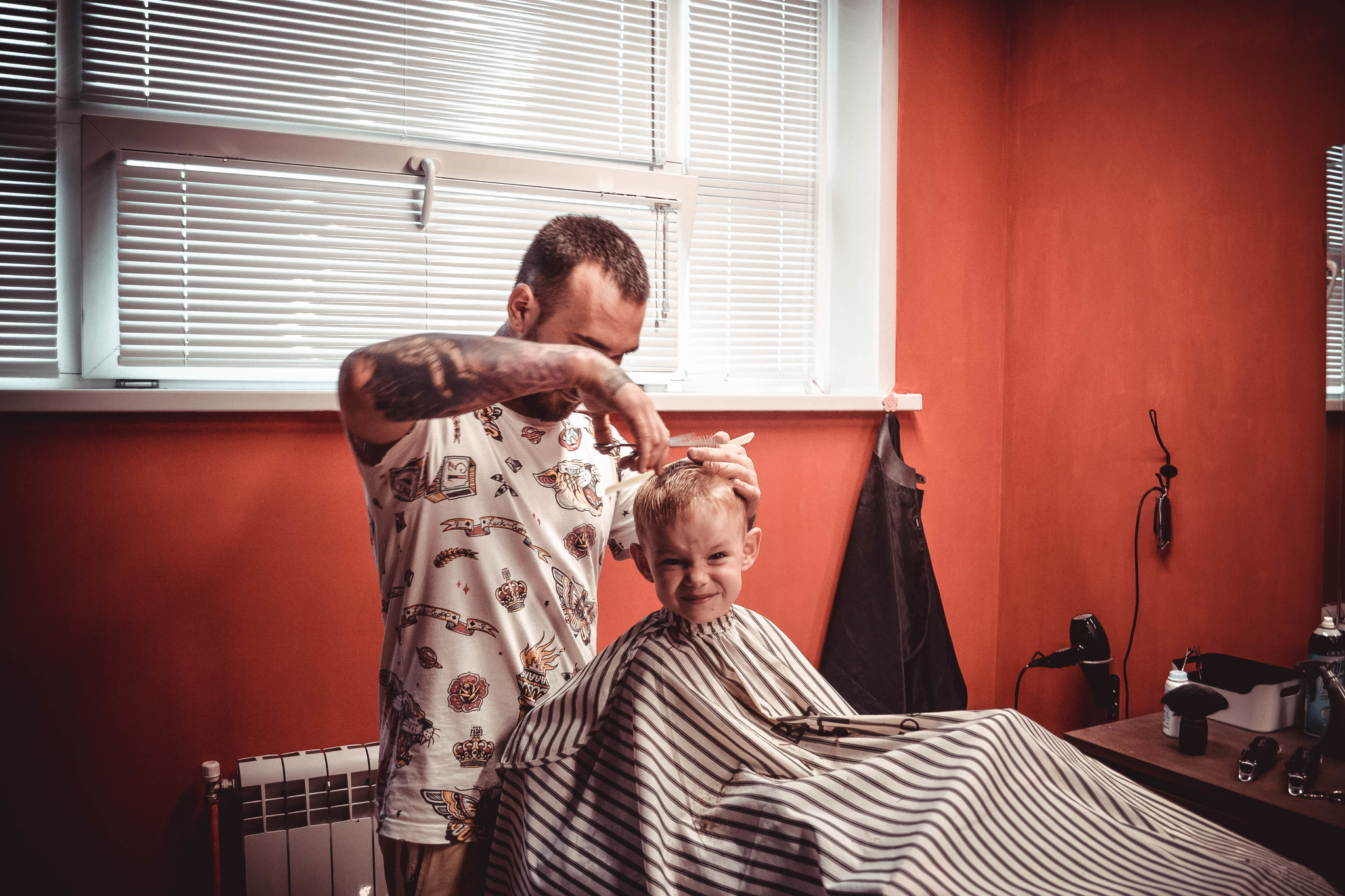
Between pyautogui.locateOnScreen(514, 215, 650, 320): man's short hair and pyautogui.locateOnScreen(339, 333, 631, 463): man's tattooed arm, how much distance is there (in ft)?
0.78

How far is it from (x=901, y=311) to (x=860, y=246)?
0.23 meters

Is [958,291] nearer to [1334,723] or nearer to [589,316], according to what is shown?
[1334,723]

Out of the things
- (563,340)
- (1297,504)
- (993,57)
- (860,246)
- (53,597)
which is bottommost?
(53,597)

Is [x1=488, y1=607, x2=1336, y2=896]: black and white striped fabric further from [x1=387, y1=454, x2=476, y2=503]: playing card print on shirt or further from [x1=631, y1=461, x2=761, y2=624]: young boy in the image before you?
[x1=387, y1=454, x2=476, y2=503]: playing card print on shirt

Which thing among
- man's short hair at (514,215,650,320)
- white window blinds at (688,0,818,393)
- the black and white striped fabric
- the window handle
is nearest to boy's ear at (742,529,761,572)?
the black and white striped fabric

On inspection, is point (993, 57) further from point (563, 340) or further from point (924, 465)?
point (563, 340)

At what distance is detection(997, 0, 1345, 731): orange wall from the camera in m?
1.85

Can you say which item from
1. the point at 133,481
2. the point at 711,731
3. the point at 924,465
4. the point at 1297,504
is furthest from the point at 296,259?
the point at 1297,504

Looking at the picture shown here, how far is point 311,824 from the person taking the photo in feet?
5.51

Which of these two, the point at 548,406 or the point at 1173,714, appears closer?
the point at 548,406

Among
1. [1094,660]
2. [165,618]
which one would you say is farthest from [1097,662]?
[165,618]

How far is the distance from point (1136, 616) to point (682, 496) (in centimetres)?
158

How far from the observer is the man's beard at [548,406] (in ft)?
4.30

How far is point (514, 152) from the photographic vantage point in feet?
6.86
